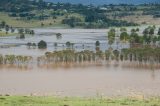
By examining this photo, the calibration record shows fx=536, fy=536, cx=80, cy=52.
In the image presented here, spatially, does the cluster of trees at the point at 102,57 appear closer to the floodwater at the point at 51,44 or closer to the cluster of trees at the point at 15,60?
the cluster of trees at the point at 15,60

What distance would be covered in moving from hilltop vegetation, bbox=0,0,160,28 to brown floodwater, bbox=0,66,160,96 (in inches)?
2386

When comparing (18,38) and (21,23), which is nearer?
(18,38)

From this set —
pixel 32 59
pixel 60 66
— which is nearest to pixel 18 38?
pixel 32 59

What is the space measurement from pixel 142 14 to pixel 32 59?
68129 millimetres

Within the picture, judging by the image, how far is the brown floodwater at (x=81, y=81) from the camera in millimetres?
Answer: 35500

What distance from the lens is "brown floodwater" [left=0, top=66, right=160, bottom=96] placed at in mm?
35500

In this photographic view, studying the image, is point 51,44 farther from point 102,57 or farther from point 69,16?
point 69,16

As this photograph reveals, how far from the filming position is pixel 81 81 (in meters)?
43.4

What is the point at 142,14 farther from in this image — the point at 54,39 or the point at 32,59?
the point at 32,59

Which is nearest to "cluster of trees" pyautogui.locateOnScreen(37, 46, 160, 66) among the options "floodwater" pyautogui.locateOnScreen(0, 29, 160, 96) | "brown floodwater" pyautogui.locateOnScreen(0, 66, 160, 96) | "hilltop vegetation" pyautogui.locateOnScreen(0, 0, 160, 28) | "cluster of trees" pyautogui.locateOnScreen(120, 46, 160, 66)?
"cluster of trees" pyautogui.locateOnScreen(120, 46, 160, 66)

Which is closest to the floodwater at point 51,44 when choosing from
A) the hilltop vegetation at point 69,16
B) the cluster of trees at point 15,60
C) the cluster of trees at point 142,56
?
the cluster of trees at point 15,60

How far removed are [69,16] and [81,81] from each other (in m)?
77.1

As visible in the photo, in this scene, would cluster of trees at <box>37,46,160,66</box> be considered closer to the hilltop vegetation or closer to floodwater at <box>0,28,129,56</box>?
floodwater at <box>0,28,129,56</box>

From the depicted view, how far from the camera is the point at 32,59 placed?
59906 millimetres
